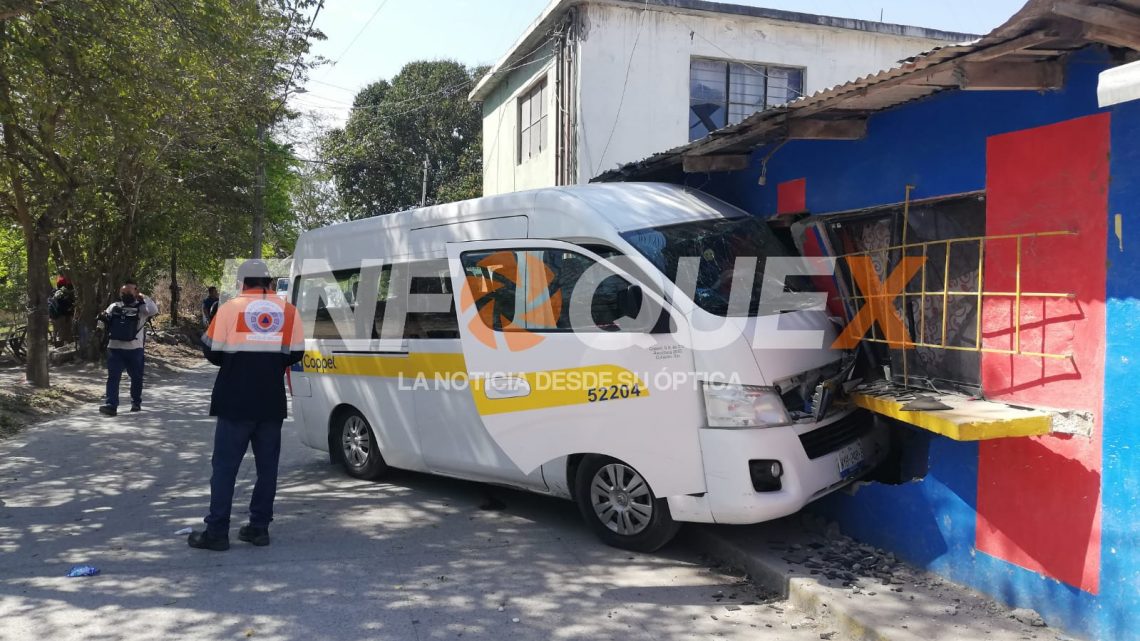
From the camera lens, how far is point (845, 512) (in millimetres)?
5469

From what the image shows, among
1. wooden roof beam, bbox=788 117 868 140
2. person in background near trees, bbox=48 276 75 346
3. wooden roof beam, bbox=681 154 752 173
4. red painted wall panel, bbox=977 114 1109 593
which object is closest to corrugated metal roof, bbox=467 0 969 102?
wooden roof beam, bbox=681 154 752 173

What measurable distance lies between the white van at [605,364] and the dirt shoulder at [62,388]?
6.03 meters

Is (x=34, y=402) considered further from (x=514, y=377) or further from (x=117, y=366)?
(x=514, y=377)

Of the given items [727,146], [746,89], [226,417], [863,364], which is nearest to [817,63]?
[746,89]

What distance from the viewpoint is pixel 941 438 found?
4.66m

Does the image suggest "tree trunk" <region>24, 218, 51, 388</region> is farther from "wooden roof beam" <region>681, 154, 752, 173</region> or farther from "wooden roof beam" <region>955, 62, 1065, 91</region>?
"wooden roof beam" <region>955, 62, 1065, 91</region>

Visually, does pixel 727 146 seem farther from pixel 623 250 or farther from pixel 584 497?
pixel 584 497

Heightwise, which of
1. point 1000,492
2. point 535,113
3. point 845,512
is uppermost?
point 535,113

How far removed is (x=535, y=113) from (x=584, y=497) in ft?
36.5

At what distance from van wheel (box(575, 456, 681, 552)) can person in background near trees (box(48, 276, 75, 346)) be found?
53.6 feet

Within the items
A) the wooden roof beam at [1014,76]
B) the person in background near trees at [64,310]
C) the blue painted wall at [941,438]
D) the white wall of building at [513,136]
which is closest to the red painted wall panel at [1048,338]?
the blue painted wall at [941,438]

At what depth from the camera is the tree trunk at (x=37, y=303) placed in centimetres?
1203

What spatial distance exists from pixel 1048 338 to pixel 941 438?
2.88 ft

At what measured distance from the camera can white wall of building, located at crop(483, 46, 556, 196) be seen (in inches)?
559
